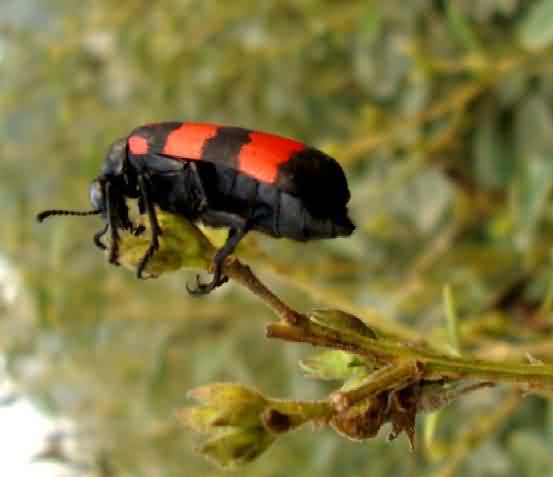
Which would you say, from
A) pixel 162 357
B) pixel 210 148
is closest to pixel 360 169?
pixel 162 357

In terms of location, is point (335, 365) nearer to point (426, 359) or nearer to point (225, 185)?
point (426, 359)

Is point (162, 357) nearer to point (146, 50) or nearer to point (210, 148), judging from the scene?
point (146, 50)

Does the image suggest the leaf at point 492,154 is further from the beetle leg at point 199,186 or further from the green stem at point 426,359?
the green stem at point 426,359

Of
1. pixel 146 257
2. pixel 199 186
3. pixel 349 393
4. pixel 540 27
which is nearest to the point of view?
pixel 349 393

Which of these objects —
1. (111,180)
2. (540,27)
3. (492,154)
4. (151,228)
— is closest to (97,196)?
(111,180)

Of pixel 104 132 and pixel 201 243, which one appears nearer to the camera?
pixel 201 243
